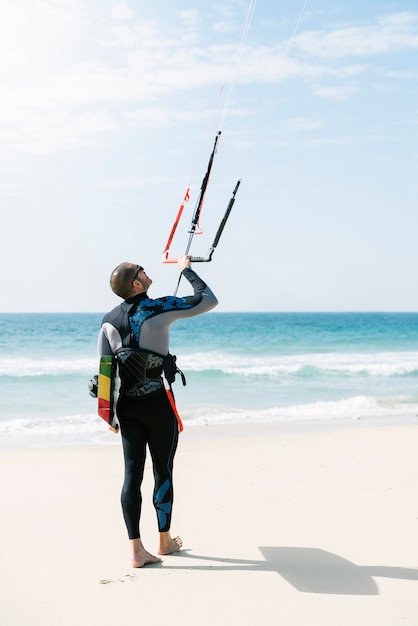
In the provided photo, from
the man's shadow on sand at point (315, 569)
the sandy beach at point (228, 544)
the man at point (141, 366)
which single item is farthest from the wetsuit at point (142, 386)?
the man's shadow on sand at point (315, 569)

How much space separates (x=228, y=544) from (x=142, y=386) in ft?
3.80

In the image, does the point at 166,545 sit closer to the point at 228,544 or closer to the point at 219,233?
the point at 228,544

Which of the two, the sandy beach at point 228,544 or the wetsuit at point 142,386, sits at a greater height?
the wetsuit at point 142,386

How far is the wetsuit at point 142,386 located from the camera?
3287 millimetres

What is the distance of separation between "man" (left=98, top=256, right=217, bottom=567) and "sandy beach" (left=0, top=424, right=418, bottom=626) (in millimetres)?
399

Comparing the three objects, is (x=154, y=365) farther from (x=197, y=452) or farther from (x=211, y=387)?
(x=211, y=387)

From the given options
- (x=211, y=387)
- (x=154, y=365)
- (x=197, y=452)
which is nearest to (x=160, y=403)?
(x=154, y=365)

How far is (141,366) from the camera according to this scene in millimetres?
3285

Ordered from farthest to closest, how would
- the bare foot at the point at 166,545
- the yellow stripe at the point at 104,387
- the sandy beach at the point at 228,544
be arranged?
the bare foot at the point at 166,545 < the yellow stripe at the point at 104,387 < the sandy beach at the point at 228,544

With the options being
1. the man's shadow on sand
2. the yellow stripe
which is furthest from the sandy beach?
the yellow stripe

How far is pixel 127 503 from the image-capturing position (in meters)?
3.32

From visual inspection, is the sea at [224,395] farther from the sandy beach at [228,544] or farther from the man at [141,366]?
the man at [141,366]

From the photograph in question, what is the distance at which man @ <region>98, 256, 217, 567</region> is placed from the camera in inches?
129

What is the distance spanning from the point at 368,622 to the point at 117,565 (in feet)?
4.42
